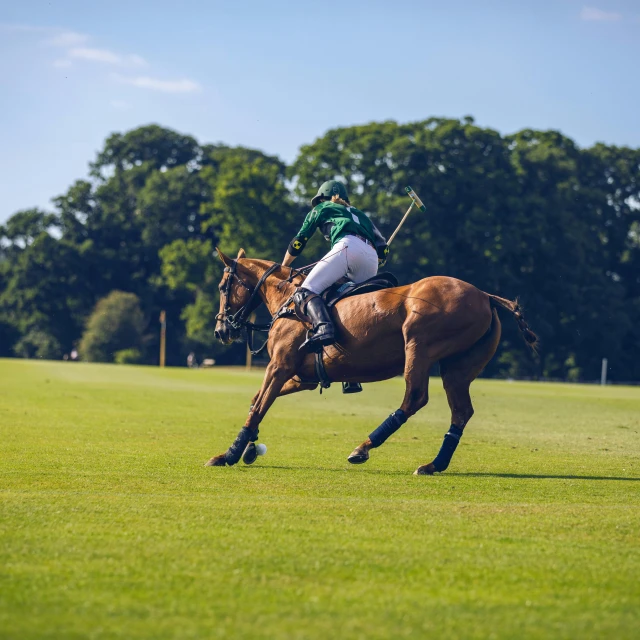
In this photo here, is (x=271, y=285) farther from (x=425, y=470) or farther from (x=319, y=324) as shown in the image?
(x=425, y=470)

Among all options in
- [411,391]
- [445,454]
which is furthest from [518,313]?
[445,454]

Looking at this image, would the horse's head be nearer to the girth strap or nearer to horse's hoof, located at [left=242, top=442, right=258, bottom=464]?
the girth strap

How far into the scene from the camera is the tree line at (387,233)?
228 ft

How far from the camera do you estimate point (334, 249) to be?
11984 mm

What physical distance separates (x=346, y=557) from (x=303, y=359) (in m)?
5.71

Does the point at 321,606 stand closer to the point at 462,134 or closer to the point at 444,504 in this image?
the point at 444,504

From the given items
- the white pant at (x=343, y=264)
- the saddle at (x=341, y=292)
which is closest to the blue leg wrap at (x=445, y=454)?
the saddle at (x=341, y=292)

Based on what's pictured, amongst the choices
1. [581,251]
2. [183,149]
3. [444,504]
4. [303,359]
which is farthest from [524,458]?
[183,149]

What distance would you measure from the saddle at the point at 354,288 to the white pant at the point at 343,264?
3.4 inches

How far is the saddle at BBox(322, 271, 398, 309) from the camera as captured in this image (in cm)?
1177

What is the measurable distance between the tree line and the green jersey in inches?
2089

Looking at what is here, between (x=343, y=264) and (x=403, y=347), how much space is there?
124cm

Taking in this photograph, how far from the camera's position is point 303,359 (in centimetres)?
1180

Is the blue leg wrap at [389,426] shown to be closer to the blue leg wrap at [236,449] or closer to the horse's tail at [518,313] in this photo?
the blue leg wrap at [236,449]
